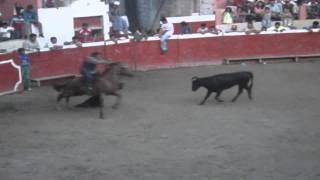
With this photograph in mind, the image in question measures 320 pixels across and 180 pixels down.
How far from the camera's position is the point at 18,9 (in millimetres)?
23906

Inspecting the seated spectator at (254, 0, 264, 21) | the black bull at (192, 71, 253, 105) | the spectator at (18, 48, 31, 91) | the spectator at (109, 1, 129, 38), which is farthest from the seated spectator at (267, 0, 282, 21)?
the spectator at (18, 48, 31, 91)

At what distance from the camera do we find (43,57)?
62.9 ft

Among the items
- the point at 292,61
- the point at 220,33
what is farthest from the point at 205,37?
the point at 292,61

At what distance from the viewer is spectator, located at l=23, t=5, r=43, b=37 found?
22.6 m

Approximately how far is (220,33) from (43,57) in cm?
634

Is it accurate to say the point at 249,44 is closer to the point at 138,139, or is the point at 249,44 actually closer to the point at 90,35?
the point at 90,35

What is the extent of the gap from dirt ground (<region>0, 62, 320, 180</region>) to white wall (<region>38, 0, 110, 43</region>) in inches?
211

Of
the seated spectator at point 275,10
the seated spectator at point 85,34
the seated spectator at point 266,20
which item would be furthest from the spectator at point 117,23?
the seated spectator at point 275,10

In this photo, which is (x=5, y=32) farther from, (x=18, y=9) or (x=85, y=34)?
(x=85, y=34)

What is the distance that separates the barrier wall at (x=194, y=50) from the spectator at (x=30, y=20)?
3212mm

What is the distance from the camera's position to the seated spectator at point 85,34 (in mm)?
22222

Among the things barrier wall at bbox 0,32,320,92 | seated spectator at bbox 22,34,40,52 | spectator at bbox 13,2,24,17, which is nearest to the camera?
seated spectator at bbox 22,34,40,52

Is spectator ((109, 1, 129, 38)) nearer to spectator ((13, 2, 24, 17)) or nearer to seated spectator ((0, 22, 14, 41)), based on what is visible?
spectator ((13, 2, 24, 17))

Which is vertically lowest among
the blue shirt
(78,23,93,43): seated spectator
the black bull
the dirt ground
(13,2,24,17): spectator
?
the dirt ground
